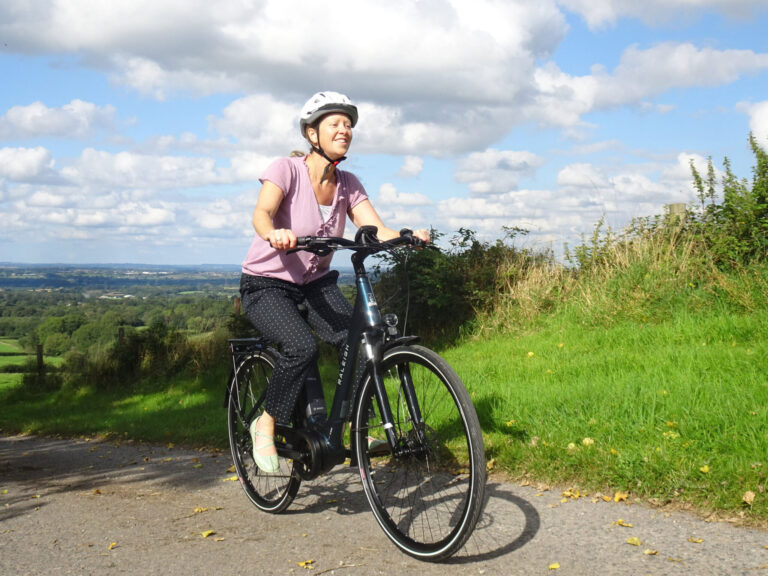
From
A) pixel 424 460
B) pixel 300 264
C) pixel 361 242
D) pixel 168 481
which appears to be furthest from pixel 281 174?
pixel 168 481

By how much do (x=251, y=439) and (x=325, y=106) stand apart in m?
2.30

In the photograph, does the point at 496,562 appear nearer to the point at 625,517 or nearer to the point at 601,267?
the point at 625,517

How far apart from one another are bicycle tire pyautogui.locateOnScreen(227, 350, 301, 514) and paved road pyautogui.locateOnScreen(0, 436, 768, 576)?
12 cm

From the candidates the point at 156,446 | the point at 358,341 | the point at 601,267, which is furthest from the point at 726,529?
the point at 601,267

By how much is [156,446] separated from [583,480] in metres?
5.37

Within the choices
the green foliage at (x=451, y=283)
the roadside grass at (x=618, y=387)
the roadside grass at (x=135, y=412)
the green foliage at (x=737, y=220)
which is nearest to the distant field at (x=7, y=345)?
the roadside grass at (x=135, y=412)

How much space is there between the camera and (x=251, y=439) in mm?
4961

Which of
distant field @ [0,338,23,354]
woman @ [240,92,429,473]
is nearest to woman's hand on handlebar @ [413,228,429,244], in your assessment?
woman @ [240,92,429,473]

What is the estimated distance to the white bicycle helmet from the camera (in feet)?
13.8

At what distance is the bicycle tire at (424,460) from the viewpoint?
10.7 feet

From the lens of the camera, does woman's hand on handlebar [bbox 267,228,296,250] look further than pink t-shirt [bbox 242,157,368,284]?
No

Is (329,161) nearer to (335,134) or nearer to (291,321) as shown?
(335,134)

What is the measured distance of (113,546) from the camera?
159 inches

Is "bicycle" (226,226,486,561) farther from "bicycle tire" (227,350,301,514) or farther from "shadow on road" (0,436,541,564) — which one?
"shadow on road" (0,436,541,564)
